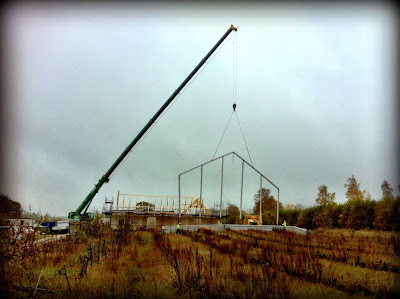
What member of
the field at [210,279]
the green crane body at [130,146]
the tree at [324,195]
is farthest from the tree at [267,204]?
the field at [210,279]

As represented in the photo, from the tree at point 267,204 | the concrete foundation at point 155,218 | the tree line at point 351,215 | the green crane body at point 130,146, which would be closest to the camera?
the tree line at point 351,215

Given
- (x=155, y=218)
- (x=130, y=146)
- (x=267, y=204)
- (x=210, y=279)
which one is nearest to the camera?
(x=210, y=279)

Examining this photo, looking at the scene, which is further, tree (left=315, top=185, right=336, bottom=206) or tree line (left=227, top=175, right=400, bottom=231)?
tree (left=315, top=185, right=336, bottom=206)

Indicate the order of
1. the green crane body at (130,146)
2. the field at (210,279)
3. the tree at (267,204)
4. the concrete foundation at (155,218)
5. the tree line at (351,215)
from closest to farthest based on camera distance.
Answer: the field at (210,279) → the tree line at (351,215) → the green crane body at (130,146) → the concrete foundation at (155,218) → the tree at (267,204)

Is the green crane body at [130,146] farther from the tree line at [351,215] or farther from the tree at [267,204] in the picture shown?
the tree at [267,204]

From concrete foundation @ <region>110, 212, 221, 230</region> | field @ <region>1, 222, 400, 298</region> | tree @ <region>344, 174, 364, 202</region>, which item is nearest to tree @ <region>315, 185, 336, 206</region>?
tree @ <region>344, 174, 364, 202</region>

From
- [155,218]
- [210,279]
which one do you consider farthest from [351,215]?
[210,279]

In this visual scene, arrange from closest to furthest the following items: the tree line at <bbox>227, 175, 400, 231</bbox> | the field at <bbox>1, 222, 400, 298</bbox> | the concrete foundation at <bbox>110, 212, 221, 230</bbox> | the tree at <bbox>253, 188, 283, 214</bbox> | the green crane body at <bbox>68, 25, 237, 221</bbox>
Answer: the field at <bbox>1, 222, 400, 298</bbox>, the tree line at <bbox>227, 175, 400, 231</bbox>, the green crane body at <bbox>68, 25, 237, 221</bbox>, the concrete foundation at <bbox>110, 212, 221, 230</bbox>, the tree at <bbox>253, 188, 283, 214</bbox>

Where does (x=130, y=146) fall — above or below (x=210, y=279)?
above

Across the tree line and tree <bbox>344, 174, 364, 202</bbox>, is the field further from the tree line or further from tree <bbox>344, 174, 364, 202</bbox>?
tree <bbox>344, 174, 364, 202</bbox>

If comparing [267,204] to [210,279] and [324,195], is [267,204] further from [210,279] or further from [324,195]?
[210,279]

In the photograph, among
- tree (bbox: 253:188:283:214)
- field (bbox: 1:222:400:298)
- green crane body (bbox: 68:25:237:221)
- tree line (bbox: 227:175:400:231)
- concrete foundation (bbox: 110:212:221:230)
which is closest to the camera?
field (bbox: 1:222:400:298)

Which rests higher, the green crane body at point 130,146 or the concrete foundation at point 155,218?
the green crane body at point 130,146

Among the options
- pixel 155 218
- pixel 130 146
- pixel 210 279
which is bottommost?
pixel 155 218
